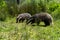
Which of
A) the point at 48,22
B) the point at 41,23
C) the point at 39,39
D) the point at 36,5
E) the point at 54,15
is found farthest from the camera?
the point at 36,5

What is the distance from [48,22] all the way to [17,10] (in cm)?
456

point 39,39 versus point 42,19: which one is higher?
point 39,39

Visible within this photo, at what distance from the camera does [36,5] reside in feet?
58.1

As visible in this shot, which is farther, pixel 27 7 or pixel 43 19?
pixel 27 7

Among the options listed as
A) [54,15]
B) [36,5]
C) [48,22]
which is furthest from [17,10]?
[48,22]

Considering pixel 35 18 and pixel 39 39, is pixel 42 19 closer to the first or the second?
pixel 35 18

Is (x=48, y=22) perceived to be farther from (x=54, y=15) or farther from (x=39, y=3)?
(x=39, y=3)

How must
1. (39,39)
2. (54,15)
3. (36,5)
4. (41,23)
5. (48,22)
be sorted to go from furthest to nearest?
(36,5)
(54,15)
(41,23)
(48,22)
(39,39)

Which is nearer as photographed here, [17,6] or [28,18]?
[28,18]

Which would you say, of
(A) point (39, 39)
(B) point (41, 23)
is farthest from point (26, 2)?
(A) point (39, 39)

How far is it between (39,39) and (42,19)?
23.2 ft

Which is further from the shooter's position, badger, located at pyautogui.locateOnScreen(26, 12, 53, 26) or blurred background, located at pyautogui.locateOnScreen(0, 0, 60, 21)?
blurred background, located at pyautogui.locateOnScreen(0, 0, 60, 21)

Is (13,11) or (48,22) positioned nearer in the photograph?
(48,22)

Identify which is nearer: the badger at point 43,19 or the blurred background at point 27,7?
the badger at point 43,19
